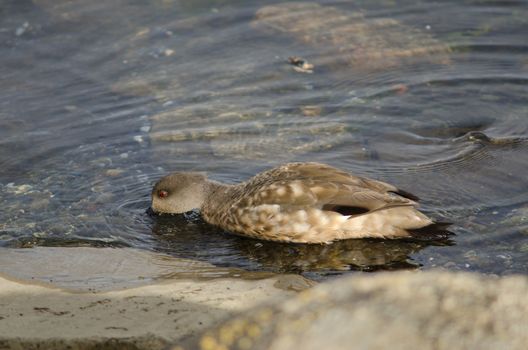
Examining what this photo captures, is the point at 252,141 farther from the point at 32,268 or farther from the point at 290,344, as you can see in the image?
the point at 290,344

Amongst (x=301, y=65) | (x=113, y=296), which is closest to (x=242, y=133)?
(x=301, y=65)

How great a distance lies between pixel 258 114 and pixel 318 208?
2635 mm

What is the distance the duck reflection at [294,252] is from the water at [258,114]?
19 millimetres

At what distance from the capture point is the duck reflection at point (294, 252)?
6.97m

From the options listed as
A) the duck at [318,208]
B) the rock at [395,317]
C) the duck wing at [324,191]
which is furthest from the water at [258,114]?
the rock at [395,317]

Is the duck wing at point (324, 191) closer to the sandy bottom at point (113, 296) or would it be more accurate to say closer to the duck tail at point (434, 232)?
the duck tail at point (434, 232)

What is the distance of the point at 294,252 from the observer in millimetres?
7293

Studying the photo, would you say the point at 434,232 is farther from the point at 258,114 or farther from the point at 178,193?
the point at 258,114

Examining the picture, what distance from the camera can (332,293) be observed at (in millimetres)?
3180

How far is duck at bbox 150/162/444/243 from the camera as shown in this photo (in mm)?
7117

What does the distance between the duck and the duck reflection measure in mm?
67

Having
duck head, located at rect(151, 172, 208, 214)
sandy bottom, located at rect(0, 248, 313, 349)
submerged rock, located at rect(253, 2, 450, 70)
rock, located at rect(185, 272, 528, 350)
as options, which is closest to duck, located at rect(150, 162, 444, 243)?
duck head, located at rect(151, 172, 208, 214)

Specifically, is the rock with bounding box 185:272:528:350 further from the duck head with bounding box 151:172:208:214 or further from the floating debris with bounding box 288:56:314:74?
the floating debris with bounding box 288:56:314:74

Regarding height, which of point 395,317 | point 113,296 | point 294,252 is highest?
point 395,317
